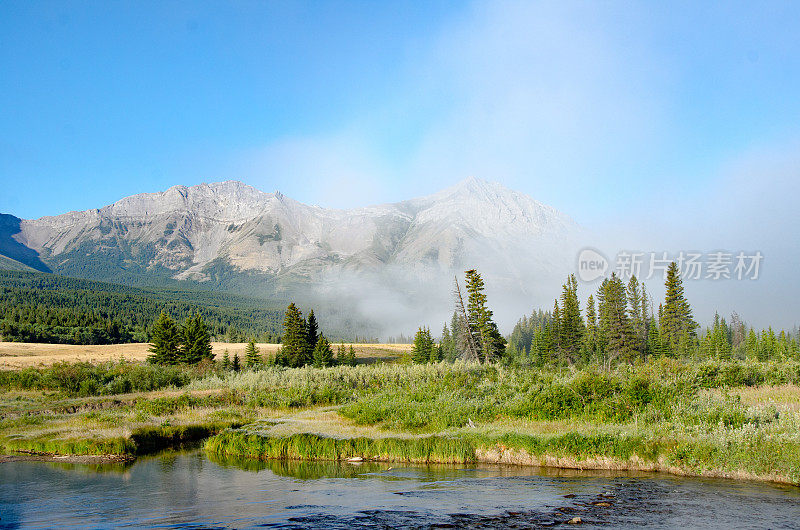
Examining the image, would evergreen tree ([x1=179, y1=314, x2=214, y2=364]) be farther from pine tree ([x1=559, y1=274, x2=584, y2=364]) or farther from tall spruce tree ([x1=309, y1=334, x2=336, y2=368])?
A: pine tree ([x1=559, y1=274, x2=584, y2=364])

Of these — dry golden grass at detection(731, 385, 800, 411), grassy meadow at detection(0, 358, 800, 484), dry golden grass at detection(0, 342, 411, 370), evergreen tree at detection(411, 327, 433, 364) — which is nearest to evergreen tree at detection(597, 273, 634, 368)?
evergreen tree at detection(411, 327, 433, 364)

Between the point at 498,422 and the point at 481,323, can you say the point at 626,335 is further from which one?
the point at 498,422

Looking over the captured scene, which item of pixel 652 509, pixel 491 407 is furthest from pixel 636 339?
pixel 652 509

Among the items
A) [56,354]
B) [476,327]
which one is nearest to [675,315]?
[476,327]

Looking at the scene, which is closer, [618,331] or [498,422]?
[498,422]

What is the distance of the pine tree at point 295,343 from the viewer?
9325 cm

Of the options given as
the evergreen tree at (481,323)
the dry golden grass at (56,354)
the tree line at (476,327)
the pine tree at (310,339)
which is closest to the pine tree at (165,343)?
the dry golden grass at (56,354)

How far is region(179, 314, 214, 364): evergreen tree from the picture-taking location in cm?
9038

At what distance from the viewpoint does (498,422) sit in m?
29.7

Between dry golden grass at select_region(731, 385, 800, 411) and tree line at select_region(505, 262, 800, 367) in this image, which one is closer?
dry golden grass at select_region(731, 385, 800, 411)

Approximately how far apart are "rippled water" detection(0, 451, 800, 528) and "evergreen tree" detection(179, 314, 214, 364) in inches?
2702

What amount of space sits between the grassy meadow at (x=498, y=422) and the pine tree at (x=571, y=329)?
63.6 m

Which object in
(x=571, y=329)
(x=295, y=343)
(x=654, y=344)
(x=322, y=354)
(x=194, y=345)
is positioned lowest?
(x=322, y=354)

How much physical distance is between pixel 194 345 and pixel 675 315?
93239 mm
